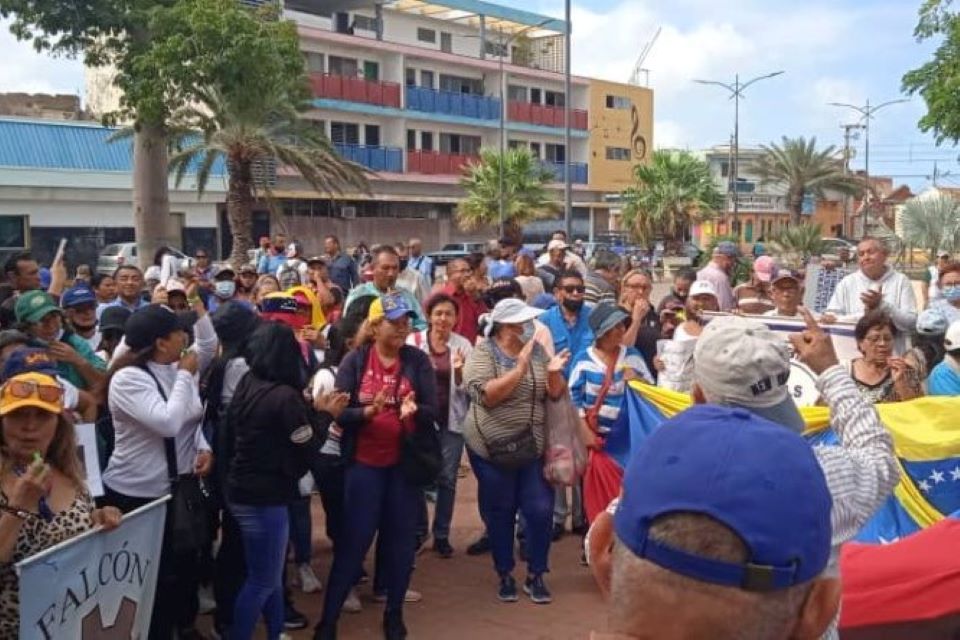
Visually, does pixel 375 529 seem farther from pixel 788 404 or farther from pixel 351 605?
pixel 788 404

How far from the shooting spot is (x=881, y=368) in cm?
601

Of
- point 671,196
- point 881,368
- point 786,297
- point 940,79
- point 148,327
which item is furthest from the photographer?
point 671,196

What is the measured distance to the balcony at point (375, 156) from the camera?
4191cm

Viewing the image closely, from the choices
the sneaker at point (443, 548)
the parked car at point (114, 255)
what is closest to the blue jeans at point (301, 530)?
the sneaker at point (443, 548)

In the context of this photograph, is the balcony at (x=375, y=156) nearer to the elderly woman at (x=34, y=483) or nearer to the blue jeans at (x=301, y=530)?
the blue jeans at (x=301, y=530)

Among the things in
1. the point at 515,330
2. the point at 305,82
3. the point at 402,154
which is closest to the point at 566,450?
the point at 515,330

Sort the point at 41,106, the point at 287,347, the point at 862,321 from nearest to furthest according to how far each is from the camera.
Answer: the point at 287,347
the point at 862,321
the point at 41,106

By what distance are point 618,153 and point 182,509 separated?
172ft

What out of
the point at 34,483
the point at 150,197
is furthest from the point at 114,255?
the point at 34,483

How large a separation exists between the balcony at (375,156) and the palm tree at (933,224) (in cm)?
2133

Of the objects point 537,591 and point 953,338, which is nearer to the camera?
point 953,338

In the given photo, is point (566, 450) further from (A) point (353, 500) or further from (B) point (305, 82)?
(B) point (305, 82)

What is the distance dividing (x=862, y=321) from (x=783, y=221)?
62811mm

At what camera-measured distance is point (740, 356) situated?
8.07 feet
